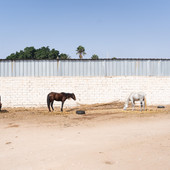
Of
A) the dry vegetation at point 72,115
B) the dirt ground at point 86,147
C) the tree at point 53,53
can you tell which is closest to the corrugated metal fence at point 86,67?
the dry vegetation at point 72,115

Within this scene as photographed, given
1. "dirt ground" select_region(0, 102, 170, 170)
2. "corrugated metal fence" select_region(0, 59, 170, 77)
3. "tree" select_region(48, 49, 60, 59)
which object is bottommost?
"dirt ground" select_region(0, 102, 170, 170)

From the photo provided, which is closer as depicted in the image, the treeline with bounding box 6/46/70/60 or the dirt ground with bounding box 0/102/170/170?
the dirt ground with bounding box 0/102/170/170

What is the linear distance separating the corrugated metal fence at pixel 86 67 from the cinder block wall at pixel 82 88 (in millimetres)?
547

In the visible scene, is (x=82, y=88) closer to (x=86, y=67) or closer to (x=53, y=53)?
(x=86, y=67)

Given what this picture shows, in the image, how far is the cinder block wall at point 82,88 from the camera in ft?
63.1

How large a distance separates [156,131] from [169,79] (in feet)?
42.5

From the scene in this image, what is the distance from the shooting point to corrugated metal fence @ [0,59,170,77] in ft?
64.5

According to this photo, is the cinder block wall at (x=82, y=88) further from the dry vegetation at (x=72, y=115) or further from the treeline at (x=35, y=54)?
the treeline at (x=35, y=54)

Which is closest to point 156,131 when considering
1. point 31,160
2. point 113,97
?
point 31,160

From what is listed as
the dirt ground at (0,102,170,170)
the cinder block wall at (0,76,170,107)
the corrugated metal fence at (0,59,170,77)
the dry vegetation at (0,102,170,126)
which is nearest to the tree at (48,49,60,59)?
the corrugated metal fence at (0,59,170,77)

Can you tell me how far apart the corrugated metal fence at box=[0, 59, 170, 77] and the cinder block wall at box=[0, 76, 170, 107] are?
55 cm

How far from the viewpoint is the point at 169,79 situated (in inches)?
786

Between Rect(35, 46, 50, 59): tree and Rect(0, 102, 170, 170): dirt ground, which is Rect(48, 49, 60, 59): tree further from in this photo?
Rect(0, 102, 170, 170): dirt ground

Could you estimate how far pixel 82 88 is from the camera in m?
19.5
